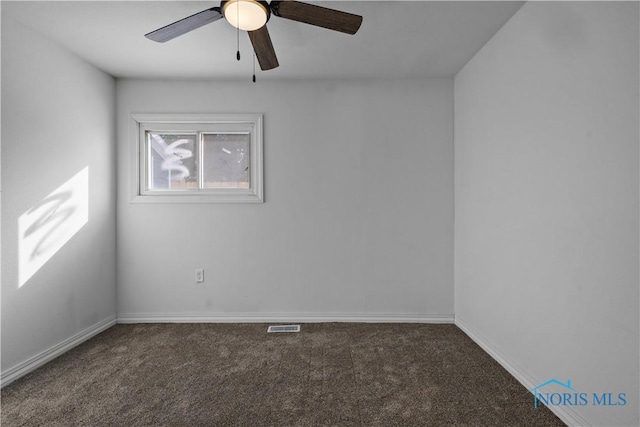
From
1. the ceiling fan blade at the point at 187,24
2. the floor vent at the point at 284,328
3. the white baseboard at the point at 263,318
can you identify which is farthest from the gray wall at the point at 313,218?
the ceiling fan blade at the point at 187,24

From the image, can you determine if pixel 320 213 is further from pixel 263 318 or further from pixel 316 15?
pixel 316 15

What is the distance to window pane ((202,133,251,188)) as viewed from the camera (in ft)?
10.5

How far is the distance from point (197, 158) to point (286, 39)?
4.91 ft

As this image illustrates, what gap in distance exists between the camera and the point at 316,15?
59.7 inches

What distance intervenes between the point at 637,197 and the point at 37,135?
11.5ft

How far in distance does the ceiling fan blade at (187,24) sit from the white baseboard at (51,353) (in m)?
2.29

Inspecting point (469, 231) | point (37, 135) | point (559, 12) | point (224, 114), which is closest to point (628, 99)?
point (559, 12)

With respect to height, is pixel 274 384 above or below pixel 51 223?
below

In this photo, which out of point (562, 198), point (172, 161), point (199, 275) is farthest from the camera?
point (172, 161)

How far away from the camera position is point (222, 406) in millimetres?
1757

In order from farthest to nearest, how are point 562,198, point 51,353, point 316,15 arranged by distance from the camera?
point 51,353 < point 562,198 < point 316,15

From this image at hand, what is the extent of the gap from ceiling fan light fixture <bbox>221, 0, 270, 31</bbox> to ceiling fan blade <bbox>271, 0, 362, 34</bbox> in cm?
6

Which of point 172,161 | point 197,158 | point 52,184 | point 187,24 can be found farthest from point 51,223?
point 187,24

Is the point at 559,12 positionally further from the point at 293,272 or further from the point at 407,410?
the point at 293,272
